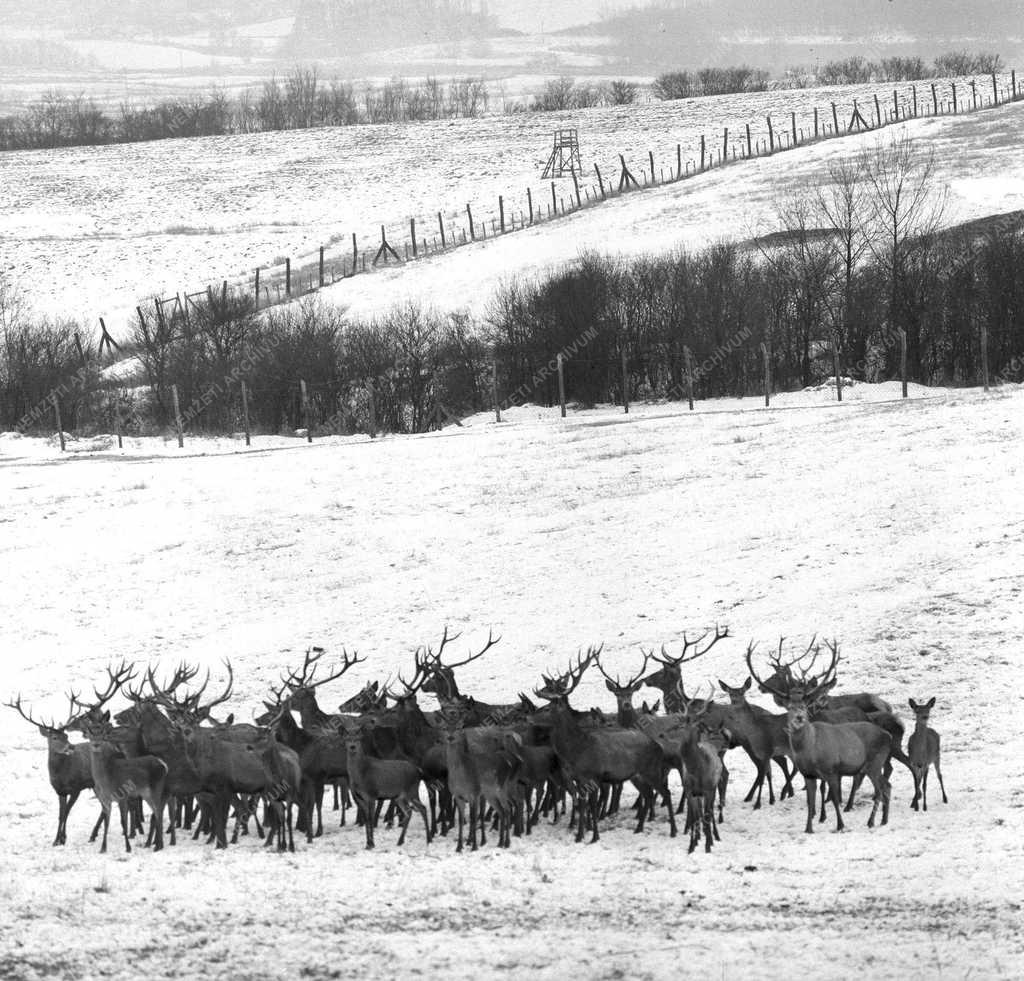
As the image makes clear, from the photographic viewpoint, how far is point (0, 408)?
52.7 meters

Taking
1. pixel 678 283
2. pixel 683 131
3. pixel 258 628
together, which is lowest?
pixel 258 628

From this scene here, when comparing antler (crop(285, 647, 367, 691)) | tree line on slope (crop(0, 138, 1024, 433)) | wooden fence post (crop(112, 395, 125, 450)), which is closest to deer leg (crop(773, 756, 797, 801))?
antler (crop(285, 647, 367, 691))

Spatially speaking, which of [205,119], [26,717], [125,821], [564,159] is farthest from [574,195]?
[125,821]

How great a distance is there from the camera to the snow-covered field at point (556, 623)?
11.4m

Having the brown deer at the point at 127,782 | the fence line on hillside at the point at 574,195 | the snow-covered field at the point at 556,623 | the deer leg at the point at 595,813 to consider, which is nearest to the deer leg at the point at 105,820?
the brown deer at the point at 127,782

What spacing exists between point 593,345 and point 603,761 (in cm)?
3765

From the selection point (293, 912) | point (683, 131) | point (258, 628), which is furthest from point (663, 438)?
point (683, 131)

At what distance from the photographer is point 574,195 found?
268 feet

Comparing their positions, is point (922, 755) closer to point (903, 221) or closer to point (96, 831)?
point (96, 831)

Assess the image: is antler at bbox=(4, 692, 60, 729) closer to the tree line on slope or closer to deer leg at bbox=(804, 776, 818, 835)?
deer leg at bbox=(804, 776, 818, 835)

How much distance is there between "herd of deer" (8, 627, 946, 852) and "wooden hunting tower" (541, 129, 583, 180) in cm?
7168

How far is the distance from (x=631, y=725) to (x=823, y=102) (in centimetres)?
9030

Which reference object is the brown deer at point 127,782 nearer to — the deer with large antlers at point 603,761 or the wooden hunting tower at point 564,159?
the deer with large antlers at point 603,761

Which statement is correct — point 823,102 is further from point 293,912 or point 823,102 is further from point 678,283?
point 293,912
